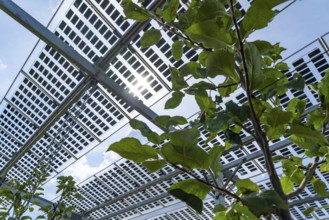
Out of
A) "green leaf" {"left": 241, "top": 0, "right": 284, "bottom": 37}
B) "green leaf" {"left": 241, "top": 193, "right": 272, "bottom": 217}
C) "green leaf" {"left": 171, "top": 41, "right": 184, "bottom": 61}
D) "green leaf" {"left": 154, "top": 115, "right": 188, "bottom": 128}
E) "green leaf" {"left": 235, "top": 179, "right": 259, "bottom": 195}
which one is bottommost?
"green leaf" {"left": 241, "top": 193, "right": 272, "bottom": 217}

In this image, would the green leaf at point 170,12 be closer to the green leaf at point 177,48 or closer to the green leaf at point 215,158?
the green leaf at point 177,48

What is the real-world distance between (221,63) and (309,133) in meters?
0.27

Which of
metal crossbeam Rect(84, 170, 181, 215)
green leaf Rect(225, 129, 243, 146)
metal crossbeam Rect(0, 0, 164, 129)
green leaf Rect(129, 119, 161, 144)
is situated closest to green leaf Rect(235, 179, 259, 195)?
green leaf Rect(225, 129, 243, 146)

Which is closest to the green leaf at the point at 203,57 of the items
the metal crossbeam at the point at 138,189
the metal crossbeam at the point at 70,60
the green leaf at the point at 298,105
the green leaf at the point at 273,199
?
the green leaf at the point at 298,105

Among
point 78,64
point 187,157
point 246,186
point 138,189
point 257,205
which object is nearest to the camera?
point 257,205

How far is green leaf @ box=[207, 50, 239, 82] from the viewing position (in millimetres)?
678

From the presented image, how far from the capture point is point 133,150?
25.8 inches

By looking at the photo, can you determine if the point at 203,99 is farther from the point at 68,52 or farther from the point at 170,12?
the point at 68,52

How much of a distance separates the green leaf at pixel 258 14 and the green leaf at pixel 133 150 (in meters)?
0.38

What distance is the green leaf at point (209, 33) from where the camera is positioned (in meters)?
0.65

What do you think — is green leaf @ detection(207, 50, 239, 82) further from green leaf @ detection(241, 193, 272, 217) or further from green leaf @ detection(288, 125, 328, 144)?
green leaf @ detection(241, 193, 272, 217)

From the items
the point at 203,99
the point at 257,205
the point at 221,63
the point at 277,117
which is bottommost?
the point at 257,205

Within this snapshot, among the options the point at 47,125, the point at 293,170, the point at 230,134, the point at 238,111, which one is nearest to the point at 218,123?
the point at 238,111

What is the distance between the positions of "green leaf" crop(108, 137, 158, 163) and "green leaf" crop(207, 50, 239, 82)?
0.83 ft
